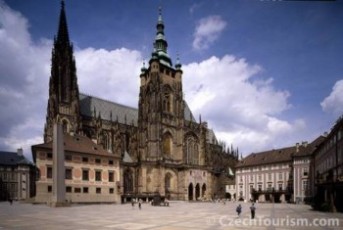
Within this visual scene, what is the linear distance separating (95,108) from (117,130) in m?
8.72

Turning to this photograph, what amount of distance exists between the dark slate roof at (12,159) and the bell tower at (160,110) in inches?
1585

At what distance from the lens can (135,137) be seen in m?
83.6

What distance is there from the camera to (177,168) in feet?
275

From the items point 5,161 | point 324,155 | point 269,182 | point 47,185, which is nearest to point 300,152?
point 269,182

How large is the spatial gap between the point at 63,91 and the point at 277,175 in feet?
167

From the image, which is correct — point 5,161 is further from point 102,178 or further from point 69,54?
point 102,178

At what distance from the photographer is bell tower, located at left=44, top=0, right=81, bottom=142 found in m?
70.5

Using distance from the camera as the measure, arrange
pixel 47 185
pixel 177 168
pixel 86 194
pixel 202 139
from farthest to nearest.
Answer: pixel 202 139 → pixel 177 168 → pixel 86 194 → pixel 47 185

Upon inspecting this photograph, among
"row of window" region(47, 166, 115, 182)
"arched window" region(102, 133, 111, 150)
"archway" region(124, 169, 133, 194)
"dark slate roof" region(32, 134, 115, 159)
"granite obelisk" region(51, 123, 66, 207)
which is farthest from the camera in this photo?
"arched window" region(102, 133, 111, 150)

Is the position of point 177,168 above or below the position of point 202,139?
below

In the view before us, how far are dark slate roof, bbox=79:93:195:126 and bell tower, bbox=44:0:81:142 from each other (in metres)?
7.57

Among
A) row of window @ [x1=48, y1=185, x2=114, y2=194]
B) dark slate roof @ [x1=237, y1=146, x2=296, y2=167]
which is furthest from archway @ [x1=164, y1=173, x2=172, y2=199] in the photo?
row of window @ [x1=48, y1=185, x2=114, y2=194]

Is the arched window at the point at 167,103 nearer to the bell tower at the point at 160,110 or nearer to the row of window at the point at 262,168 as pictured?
the bell tower at the point at 160,110

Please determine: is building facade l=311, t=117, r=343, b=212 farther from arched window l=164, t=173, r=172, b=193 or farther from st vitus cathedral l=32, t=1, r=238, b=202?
arched window l=164, t=173, r=172, b=193
